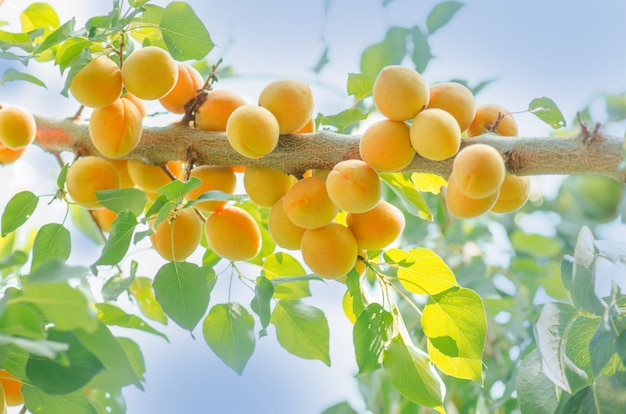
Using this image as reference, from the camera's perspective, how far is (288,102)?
0.83m

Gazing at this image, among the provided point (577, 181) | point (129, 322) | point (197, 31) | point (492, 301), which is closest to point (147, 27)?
point (197, 31)

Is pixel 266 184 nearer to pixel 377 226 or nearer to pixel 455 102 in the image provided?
pixel 377 226

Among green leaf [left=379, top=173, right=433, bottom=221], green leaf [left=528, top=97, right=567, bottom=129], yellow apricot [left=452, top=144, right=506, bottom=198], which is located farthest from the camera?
green leaf [left=379, top=173, right=433, bottom=221]

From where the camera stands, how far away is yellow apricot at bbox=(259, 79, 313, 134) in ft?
2.72

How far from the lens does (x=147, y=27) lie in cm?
96

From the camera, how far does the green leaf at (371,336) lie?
83 cm

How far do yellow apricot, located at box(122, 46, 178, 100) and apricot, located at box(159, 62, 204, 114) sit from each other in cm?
7

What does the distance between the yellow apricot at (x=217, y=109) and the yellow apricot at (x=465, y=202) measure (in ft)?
1.10

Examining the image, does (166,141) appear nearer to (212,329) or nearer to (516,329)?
(212,329)

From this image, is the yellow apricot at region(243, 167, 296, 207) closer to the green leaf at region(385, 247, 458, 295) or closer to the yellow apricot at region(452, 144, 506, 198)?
the green leaf at region(385, 247, 458, 295)

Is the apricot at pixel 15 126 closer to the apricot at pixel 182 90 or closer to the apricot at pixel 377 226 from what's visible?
the apricot at pixel 182 90

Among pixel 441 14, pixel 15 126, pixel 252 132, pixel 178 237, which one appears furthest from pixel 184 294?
pixel 441 14

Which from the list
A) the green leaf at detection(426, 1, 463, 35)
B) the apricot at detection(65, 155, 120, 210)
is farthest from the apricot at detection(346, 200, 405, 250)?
the green leaf at detection(426, 1, 463, 35)

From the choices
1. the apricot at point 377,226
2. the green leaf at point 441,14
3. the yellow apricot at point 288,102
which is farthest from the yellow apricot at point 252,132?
the green leaf at point 441,14
